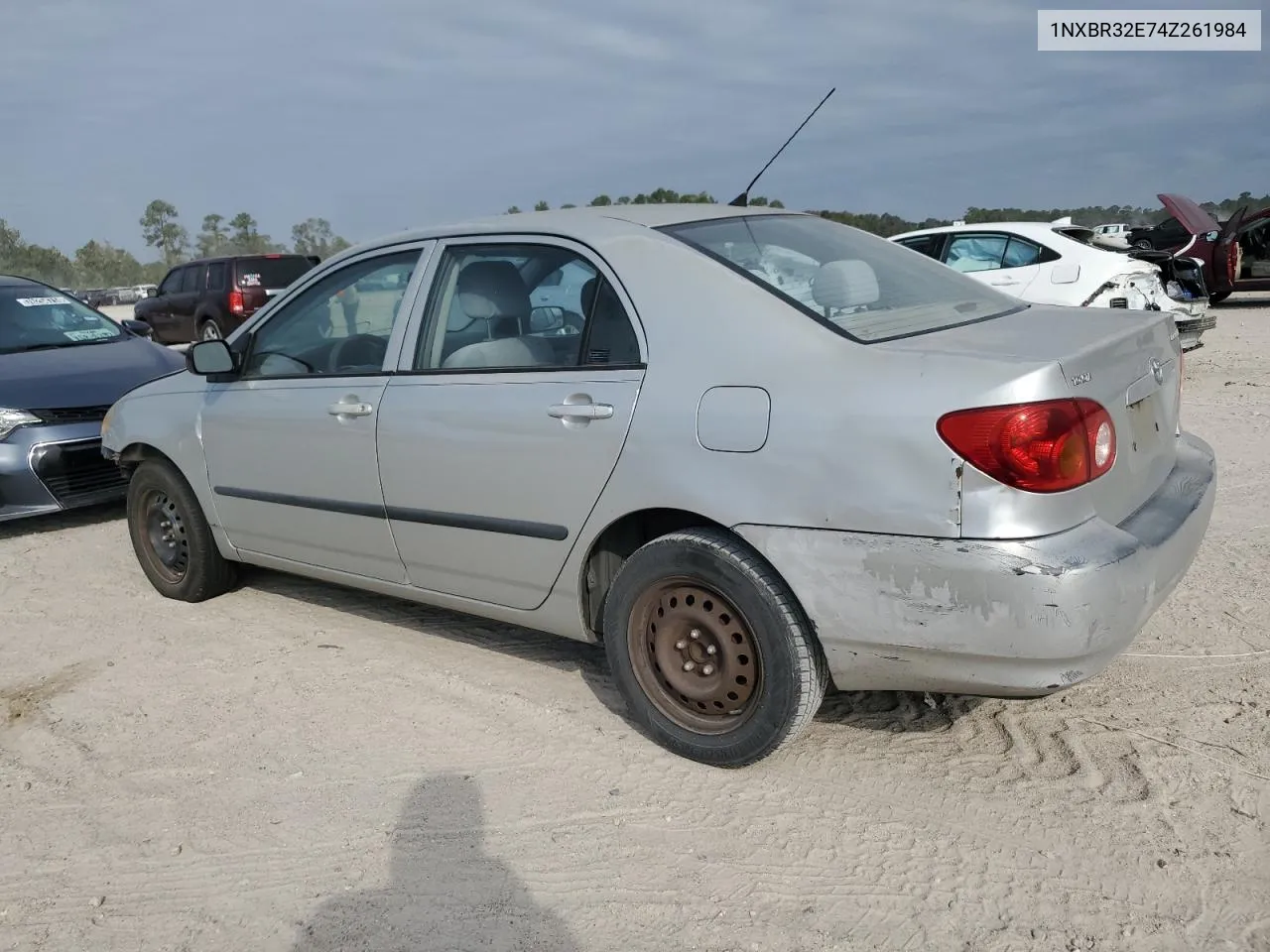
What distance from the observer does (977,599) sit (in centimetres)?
257

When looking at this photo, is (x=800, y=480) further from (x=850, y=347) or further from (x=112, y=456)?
(x=112, y=456)

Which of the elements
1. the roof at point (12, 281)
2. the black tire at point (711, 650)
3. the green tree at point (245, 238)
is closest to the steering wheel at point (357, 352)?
the black tire at point (711, 650)

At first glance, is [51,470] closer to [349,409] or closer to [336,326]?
[336,326]

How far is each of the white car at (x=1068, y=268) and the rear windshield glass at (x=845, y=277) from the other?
17.7 feet

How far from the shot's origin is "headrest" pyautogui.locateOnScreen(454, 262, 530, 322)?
12.1 feet

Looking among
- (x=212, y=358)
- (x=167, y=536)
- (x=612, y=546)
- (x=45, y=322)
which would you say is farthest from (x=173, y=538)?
(x=45, y=322)

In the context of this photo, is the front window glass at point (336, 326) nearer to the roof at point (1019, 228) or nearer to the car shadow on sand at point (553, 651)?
Answer: the car shadow on sand at point (553, 651)

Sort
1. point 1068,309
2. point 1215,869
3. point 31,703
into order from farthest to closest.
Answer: point 31,703 → point 1068,309 → point 1215,869

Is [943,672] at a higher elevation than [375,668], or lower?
higher

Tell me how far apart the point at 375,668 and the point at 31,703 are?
127 cm

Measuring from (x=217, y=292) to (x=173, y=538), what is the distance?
48.8ft

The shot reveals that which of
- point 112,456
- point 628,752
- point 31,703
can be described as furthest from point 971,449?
point 112,456

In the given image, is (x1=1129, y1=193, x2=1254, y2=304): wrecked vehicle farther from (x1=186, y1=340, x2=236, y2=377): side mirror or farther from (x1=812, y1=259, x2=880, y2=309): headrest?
(x1=186, y1=340, x2=236, y2=377): side mirror

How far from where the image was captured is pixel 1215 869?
2.54 m
